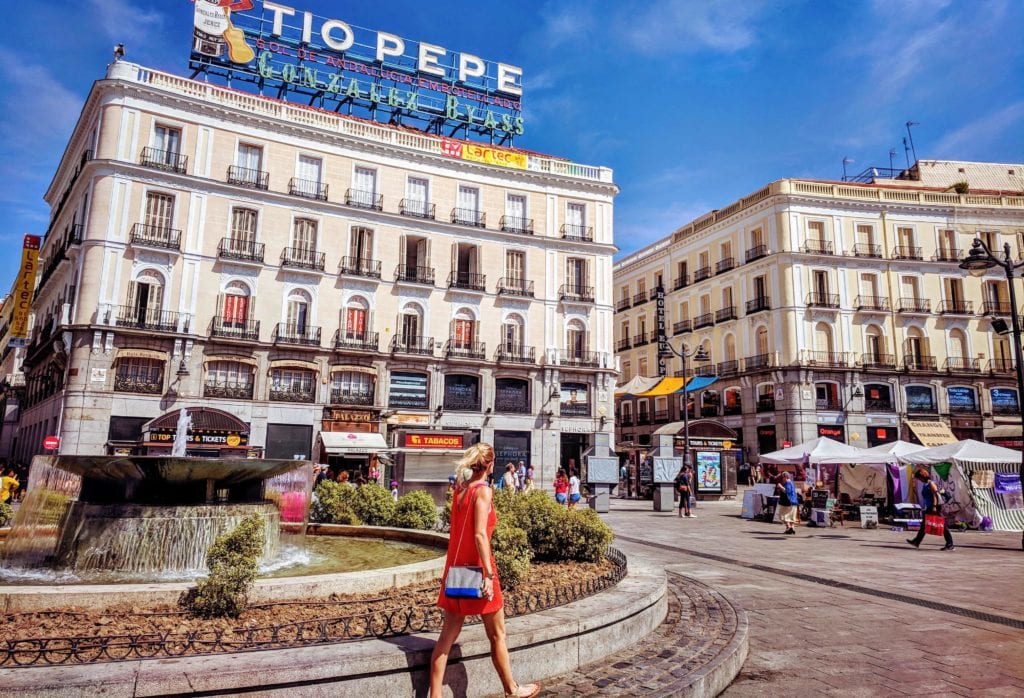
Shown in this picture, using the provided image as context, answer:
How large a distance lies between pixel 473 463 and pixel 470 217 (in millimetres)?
29260

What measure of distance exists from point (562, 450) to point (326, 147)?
18.6 metres


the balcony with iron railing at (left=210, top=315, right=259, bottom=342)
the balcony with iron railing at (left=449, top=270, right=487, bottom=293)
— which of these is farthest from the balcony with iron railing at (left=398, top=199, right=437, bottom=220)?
the balcony with iron railing at (left=210, top=315, right=259, bottom=342)

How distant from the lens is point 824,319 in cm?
3647

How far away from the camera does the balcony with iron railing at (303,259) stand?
27.9 m

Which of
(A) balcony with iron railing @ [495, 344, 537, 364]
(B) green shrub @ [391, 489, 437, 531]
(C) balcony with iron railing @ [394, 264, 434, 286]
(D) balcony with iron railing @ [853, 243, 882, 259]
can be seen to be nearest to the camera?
(B) green shrub @ [391, 489, 437, 531]

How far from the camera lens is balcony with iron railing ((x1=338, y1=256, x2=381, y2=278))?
2889 centimetres

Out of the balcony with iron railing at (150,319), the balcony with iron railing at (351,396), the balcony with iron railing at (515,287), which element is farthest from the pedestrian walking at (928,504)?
the balcony with iron railing at (150,319)

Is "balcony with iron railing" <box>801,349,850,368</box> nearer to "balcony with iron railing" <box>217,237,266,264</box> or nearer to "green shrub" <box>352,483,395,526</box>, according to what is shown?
"balcony with iron railing" <box>217,237,266,264</box>

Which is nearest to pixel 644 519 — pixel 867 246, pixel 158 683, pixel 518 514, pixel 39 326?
pixel 518 514

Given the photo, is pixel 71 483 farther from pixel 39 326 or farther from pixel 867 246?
pixel 867 246

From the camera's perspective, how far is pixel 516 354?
31.5 metres

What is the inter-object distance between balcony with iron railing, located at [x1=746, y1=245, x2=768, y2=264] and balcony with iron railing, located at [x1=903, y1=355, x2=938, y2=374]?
32.3ft

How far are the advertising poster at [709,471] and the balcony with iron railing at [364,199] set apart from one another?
1861 cm

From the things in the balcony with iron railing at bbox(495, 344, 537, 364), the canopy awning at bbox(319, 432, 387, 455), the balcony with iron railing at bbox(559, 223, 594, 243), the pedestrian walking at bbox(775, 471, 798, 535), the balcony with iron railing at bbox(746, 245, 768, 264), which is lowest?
the pedestrian walking at bbox(775, 471, 798, 535)
